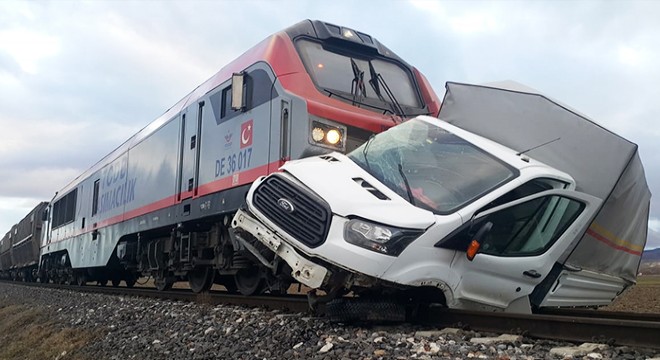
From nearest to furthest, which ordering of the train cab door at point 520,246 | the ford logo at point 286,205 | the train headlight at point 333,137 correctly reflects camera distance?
the train cab door at point 520,246 < the ford logo at point 286,205 < the train headlight at point 333,137

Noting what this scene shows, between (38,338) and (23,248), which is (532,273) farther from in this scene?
(23,248)

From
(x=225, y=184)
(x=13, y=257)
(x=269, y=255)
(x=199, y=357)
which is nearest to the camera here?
(x=199, y=357)

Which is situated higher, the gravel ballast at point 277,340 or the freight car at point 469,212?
the freight car at point 469,212

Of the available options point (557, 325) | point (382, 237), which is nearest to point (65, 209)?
point (382, 237)

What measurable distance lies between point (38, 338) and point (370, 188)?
5.95m

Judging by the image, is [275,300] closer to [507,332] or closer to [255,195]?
[255,195]

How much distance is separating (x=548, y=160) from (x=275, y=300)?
311cm

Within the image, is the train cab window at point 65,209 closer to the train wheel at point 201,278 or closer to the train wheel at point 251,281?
the train wheel at point 201,278

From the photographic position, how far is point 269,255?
17.3 ft

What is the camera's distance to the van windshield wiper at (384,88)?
22.3 feet

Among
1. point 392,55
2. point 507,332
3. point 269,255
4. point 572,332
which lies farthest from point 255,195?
point 392,55

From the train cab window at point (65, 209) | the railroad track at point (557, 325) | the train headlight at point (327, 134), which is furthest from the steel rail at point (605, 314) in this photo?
the train cab window at point (65, 209)

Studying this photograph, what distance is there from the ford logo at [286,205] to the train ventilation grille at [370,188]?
0.56 meters

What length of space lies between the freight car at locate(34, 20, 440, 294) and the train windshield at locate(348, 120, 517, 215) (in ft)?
3.43
